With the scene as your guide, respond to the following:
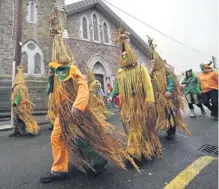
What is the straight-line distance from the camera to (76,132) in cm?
245

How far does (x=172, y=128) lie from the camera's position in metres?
4.41

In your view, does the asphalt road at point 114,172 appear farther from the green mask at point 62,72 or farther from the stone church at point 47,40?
the stone church at point 47,40

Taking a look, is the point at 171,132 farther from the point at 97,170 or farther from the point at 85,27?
the point at 85,27

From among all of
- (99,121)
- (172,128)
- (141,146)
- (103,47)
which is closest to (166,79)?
(172,128)

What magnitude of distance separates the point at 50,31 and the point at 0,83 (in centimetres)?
1049

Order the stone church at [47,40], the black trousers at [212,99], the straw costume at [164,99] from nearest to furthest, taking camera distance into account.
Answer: the straw costume at [164,99] → the black trousers at [212,99] → the stone church at [47,40]

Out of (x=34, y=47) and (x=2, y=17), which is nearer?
(x=2, y=17)

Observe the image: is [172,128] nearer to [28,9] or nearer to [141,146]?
[141,146]

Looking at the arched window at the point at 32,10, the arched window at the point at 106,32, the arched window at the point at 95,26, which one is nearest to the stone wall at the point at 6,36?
the arched window at the point at 32,10

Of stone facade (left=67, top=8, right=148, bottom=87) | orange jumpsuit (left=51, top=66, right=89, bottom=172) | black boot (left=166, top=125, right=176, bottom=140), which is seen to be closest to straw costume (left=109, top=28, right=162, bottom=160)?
orange jumpsuit (left=51, top=66, right=89, bottom=172)

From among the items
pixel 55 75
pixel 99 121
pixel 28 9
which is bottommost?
pixel 99 121

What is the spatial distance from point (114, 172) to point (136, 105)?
105 cm

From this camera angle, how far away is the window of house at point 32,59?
13.6 m

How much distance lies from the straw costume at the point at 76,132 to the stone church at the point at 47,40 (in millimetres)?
8400
